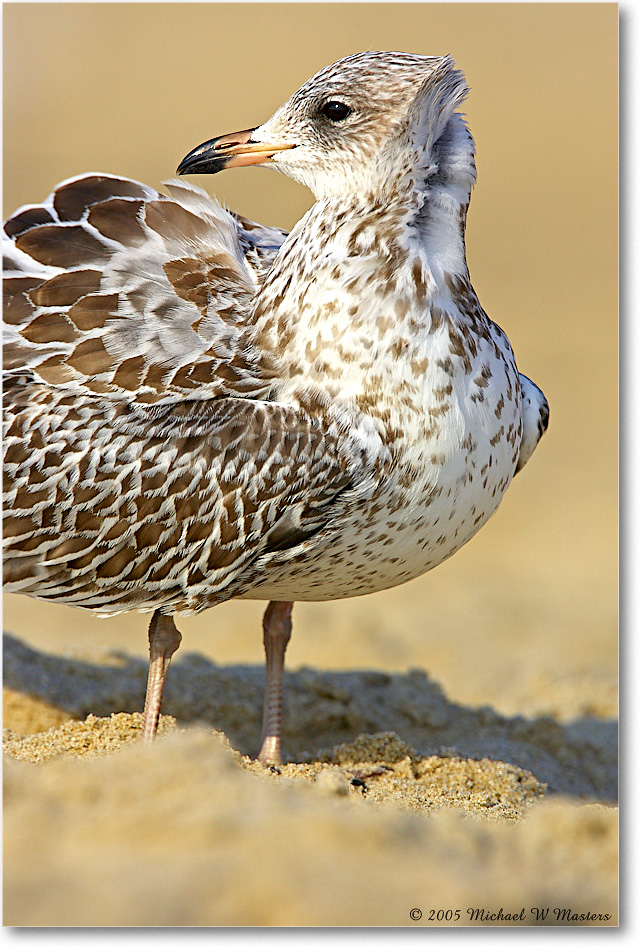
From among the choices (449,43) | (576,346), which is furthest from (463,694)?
(576,346)

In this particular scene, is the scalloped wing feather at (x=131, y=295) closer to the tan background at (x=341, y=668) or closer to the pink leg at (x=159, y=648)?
the tan background at (x=341, y=668)

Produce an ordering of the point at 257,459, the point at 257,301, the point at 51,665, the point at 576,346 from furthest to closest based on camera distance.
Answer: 1. the point at 576,346
2. the point at 51,665
3. the point at 257,301
4. the point at 257,459

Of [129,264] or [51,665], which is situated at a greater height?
[129,264]

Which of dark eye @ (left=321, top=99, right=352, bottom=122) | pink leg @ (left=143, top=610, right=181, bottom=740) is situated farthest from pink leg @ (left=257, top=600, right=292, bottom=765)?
dark eye @ (left=321, top=99, right=352, bottom=122)

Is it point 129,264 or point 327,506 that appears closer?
point 327,506

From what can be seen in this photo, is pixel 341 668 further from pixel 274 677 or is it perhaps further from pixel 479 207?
pixel 479 207

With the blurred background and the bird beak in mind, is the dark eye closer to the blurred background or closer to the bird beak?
the bird beak

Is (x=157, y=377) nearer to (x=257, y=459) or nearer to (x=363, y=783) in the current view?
(x=257, y=459)
